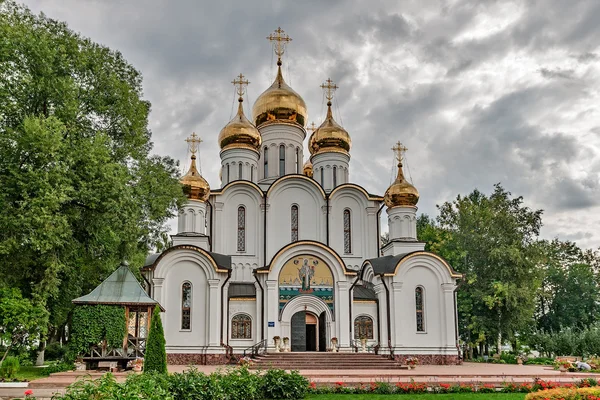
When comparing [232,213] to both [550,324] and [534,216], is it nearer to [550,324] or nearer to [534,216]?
[534,216]

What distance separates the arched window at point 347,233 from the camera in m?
26.2

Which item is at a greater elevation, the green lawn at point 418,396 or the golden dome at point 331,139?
the golden dome at point 331,139

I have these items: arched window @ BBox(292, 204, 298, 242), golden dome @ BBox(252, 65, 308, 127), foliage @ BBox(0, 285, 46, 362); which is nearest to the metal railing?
arched window @ BBox(292, 204, 298, 242)

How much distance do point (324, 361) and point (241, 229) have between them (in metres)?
7.90

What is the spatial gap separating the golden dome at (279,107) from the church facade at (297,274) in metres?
2.47

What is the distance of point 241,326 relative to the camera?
74.4 feet

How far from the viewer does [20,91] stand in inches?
654

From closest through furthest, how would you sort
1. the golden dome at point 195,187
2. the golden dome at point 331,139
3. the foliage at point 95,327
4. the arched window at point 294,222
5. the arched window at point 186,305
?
the foliage at point 95,327
the arched window at point 186,305
the golden dome at point 195,187
the arched window at point 294,222
the golden dome at point 331,139

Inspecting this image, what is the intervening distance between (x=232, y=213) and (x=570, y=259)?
2443cm

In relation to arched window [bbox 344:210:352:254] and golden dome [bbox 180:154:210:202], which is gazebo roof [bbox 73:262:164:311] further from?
arched window [bbox 344:210:352:254]

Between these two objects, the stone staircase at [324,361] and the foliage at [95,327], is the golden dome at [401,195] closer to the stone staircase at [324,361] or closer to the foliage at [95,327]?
the stone staircase at [324,361]

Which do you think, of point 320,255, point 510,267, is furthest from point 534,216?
point 320,255

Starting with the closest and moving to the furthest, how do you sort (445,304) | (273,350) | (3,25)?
(3,25), (273,350), (445,304)

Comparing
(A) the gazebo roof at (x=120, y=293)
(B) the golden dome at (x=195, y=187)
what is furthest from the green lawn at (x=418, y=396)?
(B) the golden dome at (x=195, y=187)
